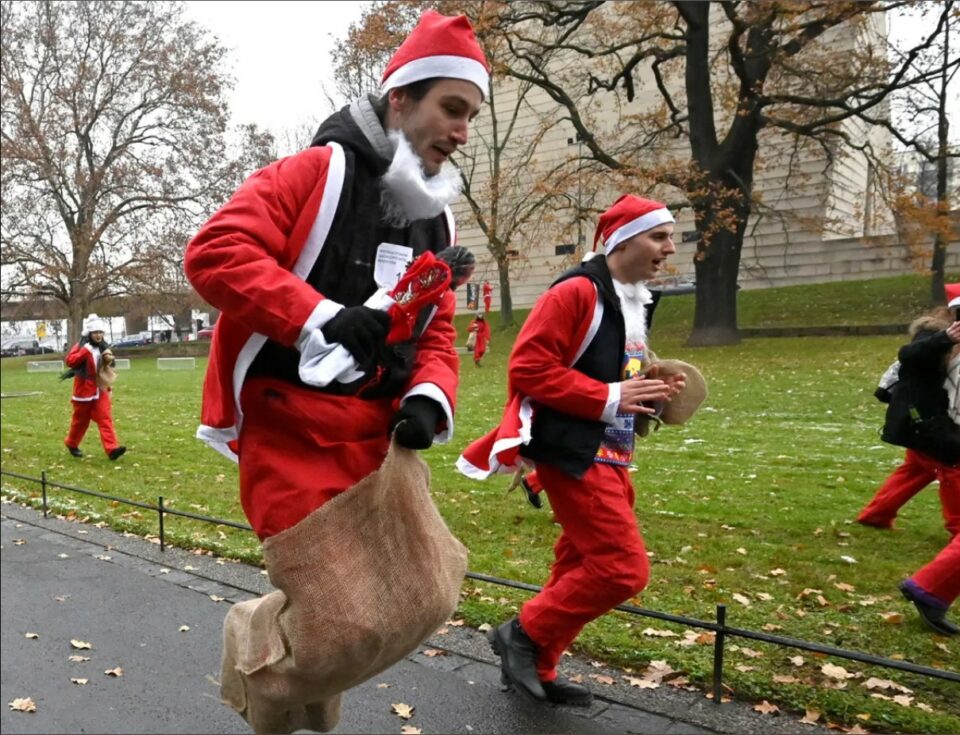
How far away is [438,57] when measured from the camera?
2.16 m

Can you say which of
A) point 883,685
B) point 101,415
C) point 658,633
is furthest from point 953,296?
point 101,415

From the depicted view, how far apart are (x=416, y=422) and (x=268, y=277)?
1.67 feet

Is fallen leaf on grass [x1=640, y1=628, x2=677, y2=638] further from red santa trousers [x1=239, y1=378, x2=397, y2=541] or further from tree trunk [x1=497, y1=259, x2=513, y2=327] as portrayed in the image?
tree trunk [x1=497, y1=259, x2=513, y2=327]

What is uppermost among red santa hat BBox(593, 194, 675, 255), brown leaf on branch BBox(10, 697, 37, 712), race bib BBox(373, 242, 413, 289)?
red santa hat BBox(593, 194, 675, 255)

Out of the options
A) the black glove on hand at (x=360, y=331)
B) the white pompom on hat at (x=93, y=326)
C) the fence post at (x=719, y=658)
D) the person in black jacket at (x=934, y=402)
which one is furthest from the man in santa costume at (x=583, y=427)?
the white pompom on hat at (x=93, y=326)

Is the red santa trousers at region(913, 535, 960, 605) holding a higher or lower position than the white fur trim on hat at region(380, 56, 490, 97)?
lower

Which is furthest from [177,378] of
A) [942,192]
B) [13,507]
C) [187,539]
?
[942,192]

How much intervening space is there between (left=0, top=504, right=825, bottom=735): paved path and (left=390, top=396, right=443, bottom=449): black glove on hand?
Result: 185 centimetres

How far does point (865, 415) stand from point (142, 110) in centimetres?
3193

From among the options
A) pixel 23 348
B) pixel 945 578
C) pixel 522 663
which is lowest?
pixel 23 348

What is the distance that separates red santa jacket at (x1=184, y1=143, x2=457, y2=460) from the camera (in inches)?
72.5

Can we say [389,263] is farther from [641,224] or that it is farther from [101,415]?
[101,415]

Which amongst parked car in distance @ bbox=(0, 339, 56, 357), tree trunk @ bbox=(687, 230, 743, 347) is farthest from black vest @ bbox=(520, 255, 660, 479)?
parked car in distance @ bbox=(0, 339, 56, 357)

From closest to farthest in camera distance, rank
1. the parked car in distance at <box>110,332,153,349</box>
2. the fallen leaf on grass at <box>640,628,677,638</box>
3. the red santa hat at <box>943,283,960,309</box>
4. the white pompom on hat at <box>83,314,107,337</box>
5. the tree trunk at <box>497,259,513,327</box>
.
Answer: the fallen leaf on grass at <box>640,628,677,638</box> → the red santa hat at <box>943,283,960,309</box> → the white pompom on hat at <box>83,314,107,337</box> → the tree trunk at <box>497,259,513,327</box> → the parked car in distance at <box>110,332,153,349</box>
